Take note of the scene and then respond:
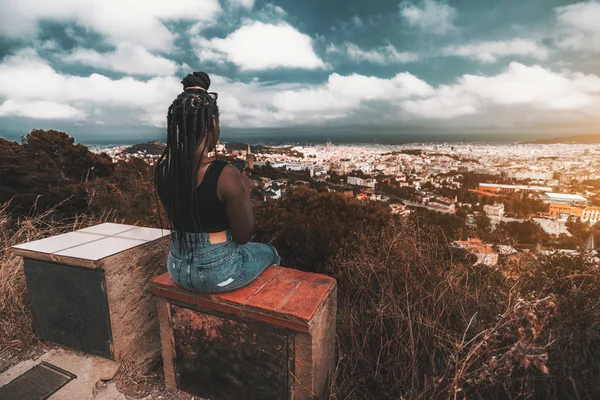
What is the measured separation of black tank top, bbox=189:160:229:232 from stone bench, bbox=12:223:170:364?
0.74m

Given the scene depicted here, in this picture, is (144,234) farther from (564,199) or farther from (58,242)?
(564,199)

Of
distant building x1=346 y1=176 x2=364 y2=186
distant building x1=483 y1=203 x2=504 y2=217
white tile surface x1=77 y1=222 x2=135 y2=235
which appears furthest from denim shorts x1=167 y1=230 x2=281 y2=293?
distant building x1=346 y1=176 x2=364 y2=186

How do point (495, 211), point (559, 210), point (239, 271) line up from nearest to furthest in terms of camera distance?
point (239, 271), point (559, 210), point (495, 211)

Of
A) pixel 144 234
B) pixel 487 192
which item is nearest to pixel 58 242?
pixel 144 234

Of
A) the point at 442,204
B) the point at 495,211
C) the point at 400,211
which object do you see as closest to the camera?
the point at 400,211

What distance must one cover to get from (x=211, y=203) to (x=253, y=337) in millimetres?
691

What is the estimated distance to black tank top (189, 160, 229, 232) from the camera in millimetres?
1396

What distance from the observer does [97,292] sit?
1.78 m

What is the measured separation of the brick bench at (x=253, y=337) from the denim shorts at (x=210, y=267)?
56 mm

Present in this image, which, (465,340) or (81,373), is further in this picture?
(81,373)

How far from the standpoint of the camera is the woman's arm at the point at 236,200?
1396 mm

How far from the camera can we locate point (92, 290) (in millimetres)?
1785

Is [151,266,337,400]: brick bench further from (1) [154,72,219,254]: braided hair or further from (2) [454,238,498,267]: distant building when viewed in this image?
(2) [454,238,498,267]: distant building

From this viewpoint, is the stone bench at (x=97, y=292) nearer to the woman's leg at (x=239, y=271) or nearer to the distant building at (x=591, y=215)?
the woman's leg at (x=239, y=271)
